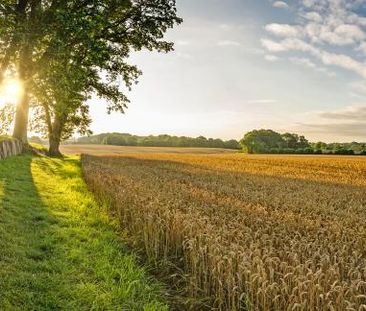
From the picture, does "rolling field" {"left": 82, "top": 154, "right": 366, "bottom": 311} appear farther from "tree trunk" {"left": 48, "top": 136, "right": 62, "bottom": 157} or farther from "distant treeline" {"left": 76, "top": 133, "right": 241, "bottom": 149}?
"distant treeline" {"left": 76, "top": 133, "right": 241, "bottom": 149}

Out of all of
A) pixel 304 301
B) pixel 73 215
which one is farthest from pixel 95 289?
pixel 73 215

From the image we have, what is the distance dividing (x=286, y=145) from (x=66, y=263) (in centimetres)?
13204

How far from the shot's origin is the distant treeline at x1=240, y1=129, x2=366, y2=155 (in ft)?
298

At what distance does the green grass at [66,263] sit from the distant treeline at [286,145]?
80.8m

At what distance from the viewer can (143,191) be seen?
14.1 metres

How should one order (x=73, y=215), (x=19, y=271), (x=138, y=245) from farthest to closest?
(x=73, y=215)
(x=138, y=245)
(x=19, y=271)

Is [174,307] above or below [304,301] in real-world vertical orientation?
below

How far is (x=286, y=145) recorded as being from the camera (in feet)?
445

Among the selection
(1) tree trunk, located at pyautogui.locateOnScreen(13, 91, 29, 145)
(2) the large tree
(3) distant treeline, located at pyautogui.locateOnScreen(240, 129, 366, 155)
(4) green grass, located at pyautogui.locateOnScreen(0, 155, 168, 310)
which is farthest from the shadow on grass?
(3) distant treeline, located at pyautogui.locateOnScreen(240, 129, 366, 155)

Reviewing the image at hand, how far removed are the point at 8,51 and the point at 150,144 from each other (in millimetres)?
127418

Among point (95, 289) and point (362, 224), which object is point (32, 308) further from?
point (362, 224)

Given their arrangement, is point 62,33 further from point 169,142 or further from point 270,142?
point 169,142

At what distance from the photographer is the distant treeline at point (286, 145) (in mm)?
90950

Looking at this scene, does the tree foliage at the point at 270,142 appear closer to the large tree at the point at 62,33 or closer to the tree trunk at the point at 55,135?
the tree trunk at the point at 55,135
